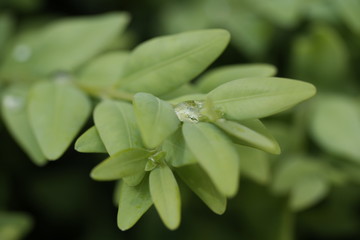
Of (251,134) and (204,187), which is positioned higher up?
(251,134)

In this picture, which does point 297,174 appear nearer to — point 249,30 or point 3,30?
point 249,30

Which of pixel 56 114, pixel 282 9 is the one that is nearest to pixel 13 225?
pixel 56 114

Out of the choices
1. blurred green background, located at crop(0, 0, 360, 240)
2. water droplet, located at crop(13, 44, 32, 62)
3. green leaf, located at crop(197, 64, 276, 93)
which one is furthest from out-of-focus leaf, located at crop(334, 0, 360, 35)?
water droplet, located at crop(13, 44, 32, 62)

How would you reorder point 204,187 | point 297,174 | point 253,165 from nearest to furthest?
point 204,187 < point 253,165 < point 297,174

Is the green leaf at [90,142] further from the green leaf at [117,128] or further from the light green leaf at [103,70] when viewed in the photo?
the light green leaf at [103,70]

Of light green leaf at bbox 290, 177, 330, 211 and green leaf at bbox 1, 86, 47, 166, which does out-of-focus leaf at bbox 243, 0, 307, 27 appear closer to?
light green leaf at bbox 290, 177, 330, 211

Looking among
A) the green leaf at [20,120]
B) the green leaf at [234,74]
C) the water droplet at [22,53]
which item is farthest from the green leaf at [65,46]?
the green leaf at [234,74]

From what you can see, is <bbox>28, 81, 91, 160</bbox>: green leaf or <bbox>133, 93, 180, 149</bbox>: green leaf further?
<bbox>28, 81, 91, 160</bbox>: green leaf
